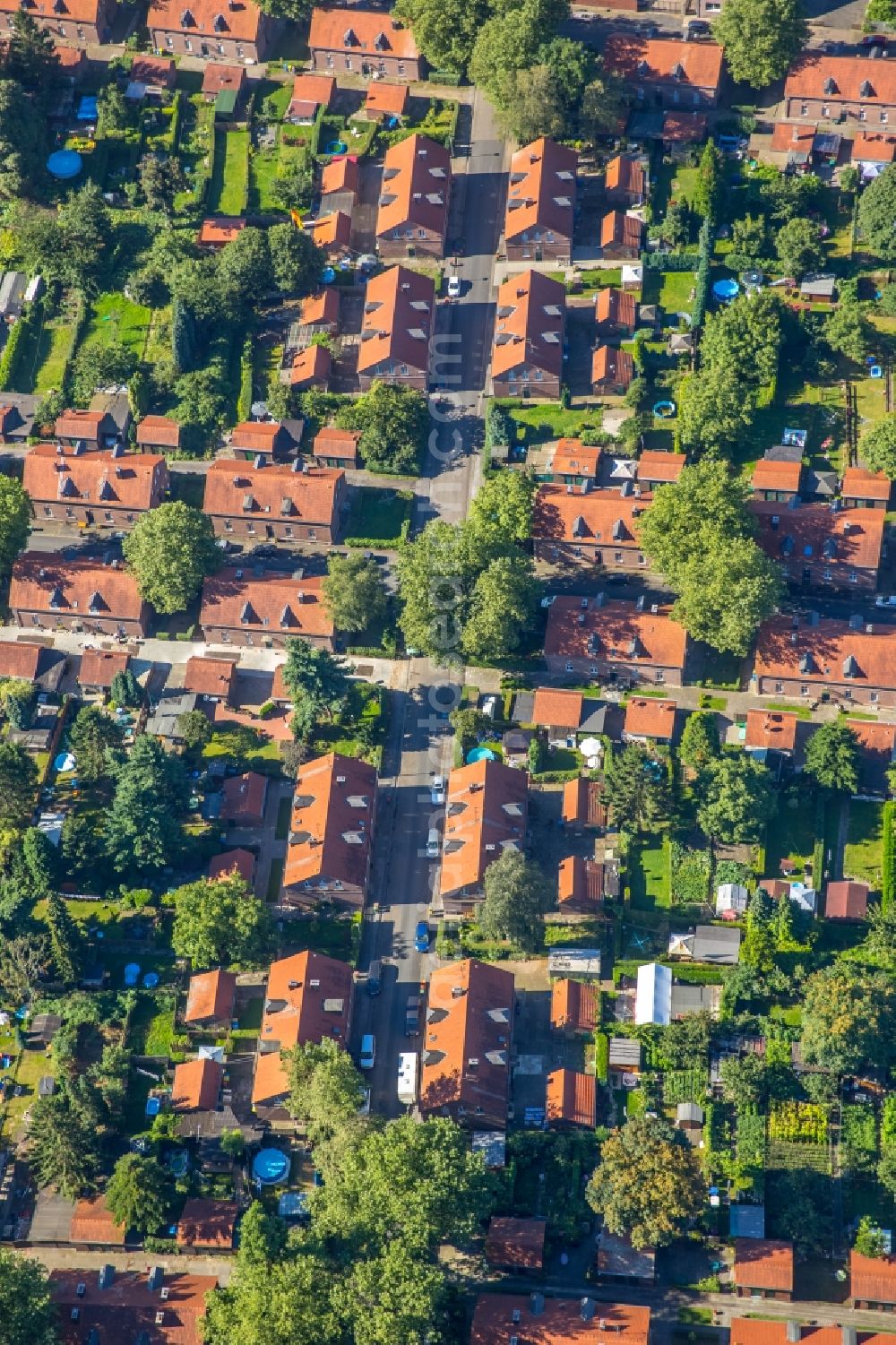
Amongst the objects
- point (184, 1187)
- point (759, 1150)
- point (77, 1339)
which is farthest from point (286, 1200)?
point (759, 1150)

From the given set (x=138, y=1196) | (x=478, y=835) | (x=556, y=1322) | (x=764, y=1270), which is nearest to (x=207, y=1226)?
(x=138, y=1196)

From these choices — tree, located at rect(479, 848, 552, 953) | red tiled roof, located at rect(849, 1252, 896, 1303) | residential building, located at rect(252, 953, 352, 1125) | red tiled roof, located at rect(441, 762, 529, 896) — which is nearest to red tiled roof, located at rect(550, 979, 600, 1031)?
tree, located at rect(479, 848, 552, 953)

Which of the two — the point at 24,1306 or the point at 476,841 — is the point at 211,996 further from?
the point at 24,1306

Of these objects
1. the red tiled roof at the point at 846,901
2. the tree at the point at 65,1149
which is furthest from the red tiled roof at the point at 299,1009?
the red tiled roof at the point at 846,901

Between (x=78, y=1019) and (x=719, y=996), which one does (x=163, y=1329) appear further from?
(x=719, y=996)

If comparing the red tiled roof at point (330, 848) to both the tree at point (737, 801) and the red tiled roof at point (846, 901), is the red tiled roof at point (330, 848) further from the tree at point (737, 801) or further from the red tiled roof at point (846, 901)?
the red tiled roof at point (846, 901)
